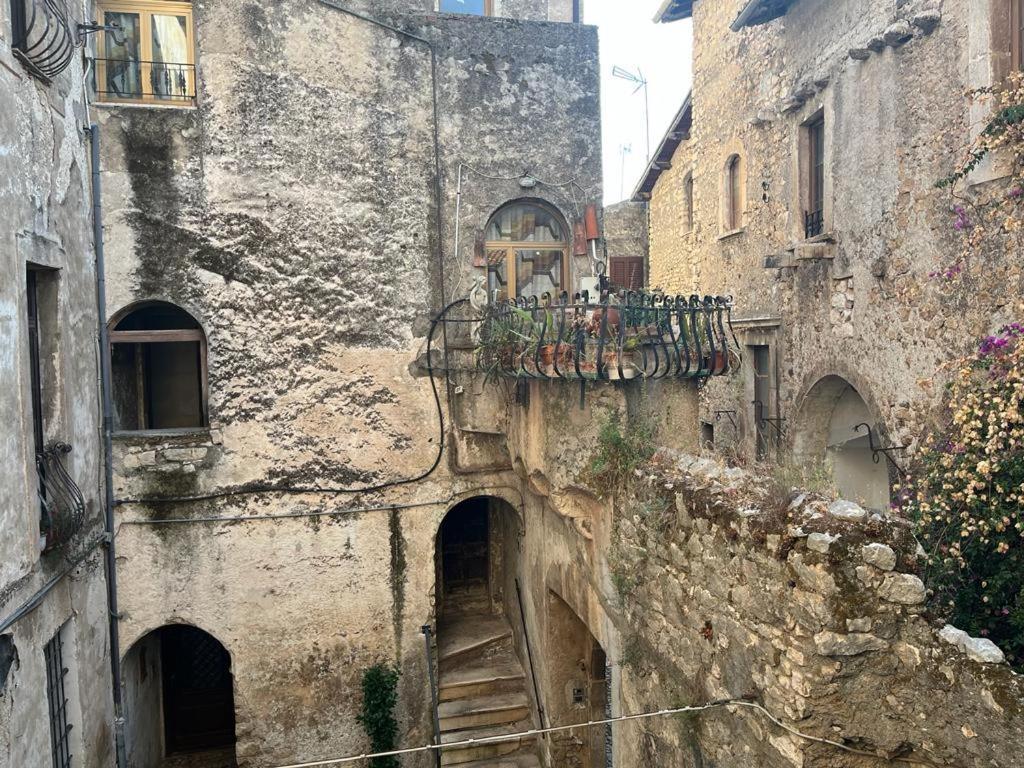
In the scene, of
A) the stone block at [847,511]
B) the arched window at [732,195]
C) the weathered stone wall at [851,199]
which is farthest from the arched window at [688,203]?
the stone block at [847,511]

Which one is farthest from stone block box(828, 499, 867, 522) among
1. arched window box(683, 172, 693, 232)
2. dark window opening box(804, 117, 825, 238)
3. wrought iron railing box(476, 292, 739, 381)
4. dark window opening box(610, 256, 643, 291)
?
dark window opening box(610, 256, 643, 291)

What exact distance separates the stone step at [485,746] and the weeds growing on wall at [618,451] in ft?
13.4

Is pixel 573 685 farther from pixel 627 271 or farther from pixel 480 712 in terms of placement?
pixel 627 271

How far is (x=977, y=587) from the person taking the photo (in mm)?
5785

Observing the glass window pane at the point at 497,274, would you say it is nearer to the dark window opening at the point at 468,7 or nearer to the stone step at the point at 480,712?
the dark window opening at the point at 468,7

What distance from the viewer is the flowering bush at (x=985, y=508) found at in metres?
5.50

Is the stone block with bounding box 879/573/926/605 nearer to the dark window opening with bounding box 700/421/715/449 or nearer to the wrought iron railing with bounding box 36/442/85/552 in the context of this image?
the wrought iron railing with bounding box 36/442/85/552

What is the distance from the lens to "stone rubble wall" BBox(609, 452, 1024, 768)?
3.55m

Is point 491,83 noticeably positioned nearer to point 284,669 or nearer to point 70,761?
point 284,669

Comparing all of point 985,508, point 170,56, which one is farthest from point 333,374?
point 985,508

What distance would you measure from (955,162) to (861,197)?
1760mm

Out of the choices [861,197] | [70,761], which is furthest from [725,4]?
[70,761]

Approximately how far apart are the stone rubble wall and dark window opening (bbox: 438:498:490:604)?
6.11 meters

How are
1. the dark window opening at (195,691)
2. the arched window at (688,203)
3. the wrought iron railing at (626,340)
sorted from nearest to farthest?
the wrought iron railing at (626,340)
the dark window opening at (195,691)
the arched window at (688,203)
